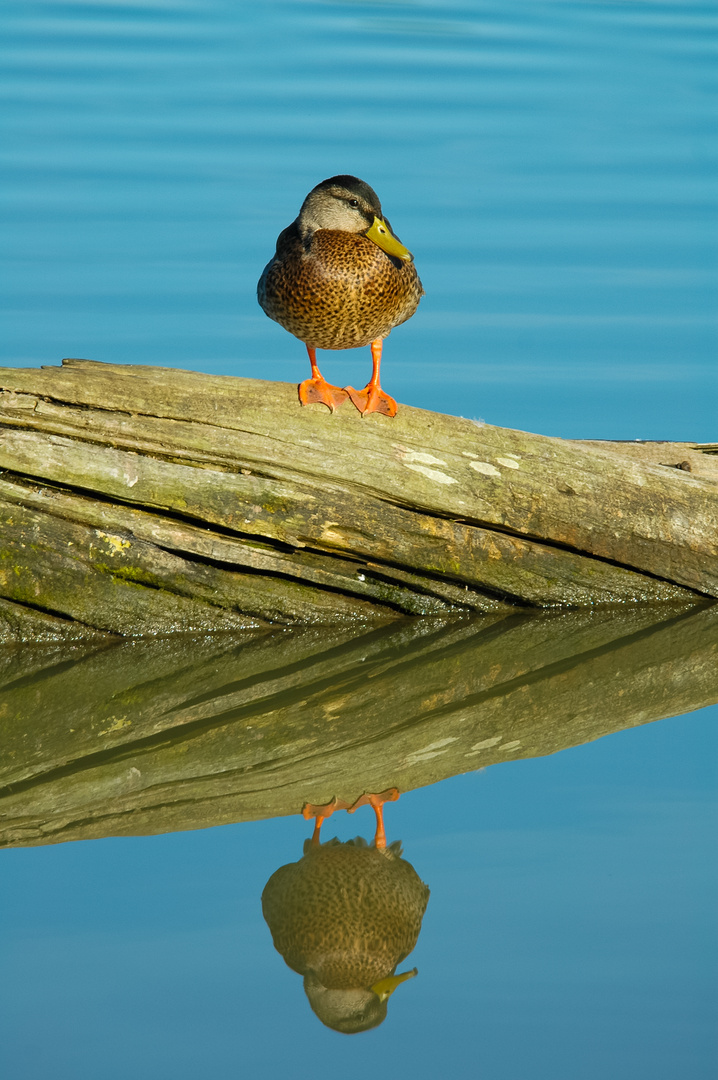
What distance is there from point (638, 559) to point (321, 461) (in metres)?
1.31

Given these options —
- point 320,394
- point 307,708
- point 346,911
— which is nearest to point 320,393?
point 320,394

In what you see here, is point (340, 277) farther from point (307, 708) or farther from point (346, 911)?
point (346, 911)

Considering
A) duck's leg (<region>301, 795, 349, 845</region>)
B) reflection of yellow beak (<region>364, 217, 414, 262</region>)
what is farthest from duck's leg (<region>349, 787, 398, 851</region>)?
reflection of yellow beak (<region>364, 217, 414, 262</region>)

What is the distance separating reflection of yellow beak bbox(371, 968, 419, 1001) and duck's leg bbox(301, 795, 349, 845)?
644mm

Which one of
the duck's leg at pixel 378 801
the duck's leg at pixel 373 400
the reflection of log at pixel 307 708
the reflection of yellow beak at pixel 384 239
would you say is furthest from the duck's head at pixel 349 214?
the duck's leg at pixel 378 801

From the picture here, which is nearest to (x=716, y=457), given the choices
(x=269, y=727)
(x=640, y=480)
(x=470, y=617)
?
(x=640, y=480)

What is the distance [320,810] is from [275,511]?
1.53 meters

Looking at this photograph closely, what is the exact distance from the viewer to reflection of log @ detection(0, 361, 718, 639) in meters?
4.59

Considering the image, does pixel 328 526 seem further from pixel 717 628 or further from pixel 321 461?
pixel 717 628

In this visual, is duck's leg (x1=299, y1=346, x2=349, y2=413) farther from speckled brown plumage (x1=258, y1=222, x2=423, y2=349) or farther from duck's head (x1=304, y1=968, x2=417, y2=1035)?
duck's head (x1=304, y1=968, x2=417, y2=1035)

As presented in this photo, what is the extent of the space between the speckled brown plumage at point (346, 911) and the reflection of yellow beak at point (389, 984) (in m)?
0.02

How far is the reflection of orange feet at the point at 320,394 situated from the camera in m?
4.73

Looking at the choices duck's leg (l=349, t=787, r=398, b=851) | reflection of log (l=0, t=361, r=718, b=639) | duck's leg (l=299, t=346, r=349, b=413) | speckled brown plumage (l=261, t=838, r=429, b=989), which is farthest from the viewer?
duck's leg (l=299, t=346, r=349, b=413)

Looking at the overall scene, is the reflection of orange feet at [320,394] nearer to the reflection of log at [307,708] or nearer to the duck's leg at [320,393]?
the duck's leg at [320,393]
